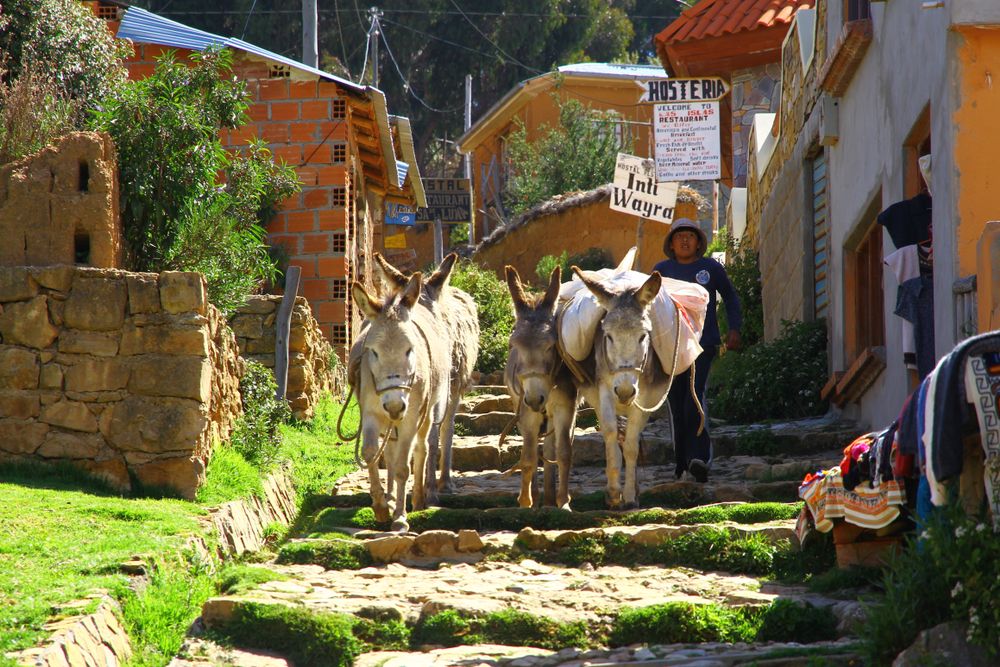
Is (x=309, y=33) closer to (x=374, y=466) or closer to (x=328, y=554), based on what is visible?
(x=374, y=466)

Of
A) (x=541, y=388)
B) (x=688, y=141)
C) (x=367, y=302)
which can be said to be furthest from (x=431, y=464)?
(x=688, y=141)

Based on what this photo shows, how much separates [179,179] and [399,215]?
14.9 m

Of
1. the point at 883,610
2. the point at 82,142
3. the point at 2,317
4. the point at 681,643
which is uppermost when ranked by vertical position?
the point at 82,142

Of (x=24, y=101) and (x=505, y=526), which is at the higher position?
(x=24, y=101)

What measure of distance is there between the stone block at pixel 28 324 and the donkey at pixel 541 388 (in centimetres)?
317

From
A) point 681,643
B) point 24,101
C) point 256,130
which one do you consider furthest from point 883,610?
point 256,130

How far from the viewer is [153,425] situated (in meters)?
8.54

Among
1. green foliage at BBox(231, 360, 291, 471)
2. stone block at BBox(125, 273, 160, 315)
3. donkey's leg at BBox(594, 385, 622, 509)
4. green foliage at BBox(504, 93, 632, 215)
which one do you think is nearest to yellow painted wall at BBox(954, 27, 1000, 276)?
donkey's leg at BBox(594, 385, 622, 509)

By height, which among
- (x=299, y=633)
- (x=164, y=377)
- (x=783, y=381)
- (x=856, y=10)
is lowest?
(x=299, y=633)

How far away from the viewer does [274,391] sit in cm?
1149

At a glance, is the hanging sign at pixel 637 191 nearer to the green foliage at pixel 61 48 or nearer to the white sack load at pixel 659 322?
the green foliage at pixel 61 48

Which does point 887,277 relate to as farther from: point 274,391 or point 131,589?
point 131,589

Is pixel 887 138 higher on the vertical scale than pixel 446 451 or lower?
higher

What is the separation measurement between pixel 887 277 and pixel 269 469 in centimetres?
488
